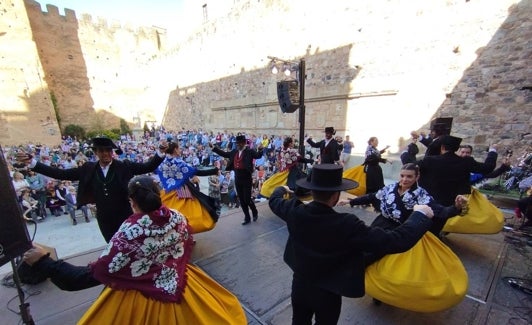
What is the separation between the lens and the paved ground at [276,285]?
2.74m

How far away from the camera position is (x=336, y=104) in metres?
14.0

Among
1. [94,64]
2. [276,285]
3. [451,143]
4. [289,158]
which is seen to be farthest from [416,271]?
[94,64]

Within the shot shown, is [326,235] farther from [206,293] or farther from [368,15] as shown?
[368,15]

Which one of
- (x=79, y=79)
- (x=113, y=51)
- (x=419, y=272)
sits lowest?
(x=419, y=272)

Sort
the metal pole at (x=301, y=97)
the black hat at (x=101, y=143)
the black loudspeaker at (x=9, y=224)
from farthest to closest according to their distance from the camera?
the metal pole at (x=301, y=97) → the black hat at (x=101, y=143) → the black loudspeaker at (x=9, y=224)

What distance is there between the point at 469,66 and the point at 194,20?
1068 inches

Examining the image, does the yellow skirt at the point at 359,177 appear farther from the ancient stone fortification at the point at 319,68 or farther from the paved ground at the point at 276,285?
the ancient stone fortification at the point at 319,68

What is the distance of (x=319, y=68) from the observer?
1480 cm

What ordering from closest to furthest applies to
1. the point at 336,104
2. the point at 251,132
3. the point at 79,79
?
the point at 336,104
the point at 251,132
the point at 79,79

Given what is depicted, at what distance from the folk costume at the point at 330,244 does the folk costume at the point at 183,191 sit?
229 centimetres

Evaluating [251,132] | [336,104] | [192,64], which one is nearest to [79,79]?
[192,64]

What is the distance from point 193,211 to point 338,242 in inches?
107

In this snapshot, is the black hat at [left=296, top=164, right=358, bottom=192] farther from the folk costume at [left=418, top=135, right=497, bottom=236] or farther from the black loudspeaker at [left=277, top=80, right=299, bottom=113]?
the black loudspeaker at [left=277, top=80, right=299, bottom=113]

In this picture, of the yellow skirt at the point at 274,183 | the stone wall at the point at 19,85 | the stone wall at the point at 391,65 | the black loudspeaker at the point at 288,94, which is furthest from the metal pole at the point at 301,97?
the stone wall at the point at 19,85
